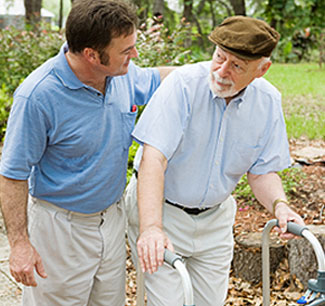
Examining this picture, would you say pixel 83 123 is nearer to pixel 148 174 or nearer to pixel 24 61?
pixel 148 174

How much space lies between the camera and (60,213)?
8.07 feet

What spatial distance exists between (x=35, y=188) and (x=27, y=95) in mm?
467

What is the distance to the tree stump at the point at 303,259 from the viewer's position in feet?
12.4

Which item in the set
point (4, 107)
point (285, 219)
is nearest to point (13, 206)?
point (285, 219)

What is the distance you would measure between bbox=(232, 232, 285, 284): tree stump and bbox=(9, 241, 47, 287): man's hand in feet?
6.59

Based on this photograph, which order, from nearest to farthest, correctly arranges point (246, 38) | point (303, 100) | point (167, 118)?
point (246, 38) → point (167, 118) → point (303, 100)

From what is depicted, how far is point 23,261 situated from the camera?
7.36 feet

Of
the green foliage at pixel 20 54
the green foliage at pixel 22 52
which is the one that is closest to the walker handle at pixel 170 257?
the green foliage at pixel 20 54

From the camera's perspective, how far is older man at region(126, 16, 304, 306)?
2.20m

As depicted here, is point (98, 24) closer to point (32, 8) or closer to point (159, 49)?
point (159, 49)

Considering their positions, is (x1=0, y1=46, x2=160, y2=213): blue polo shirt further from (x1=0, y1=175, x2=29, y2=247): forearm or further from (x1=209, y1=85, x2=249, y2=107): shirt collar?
(x1=209, y1=85, x2=249, y2=107): shirt collar

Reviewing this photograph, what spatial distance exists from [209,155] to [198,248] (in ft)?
1.57

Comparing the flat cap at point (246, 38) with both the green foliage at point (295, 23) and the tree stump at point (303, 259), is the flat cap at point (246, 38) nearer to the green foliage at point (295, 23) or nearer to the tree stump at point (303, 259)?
the tree stump at point (303, 259)

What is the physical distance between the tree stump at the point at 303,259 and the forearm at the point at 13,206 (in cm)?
219
